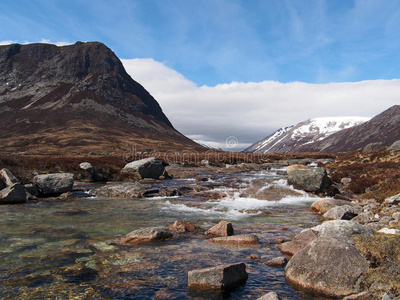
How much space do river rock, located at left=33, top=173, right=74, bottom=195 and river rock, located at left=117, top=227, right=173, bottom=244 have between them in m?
14.9

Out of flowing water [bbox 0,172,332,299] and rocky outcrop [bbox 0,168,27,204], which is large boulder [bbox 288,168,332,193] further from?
rocky outcrop [bbox 0,168,27,204]

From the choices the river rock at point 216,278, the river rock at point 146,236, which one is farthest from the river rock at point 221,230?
the river rock at point 216,278

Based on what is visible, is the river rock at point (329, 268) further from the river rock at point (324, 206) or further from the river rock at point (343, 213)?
the river rock at point (324, 206)

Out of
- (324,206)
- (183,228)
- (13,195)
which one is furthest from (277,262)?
(13,195)

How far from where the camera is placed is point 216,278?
21.1 ft

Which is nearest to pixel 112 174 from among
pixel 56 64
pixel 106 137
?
pixel 106 137

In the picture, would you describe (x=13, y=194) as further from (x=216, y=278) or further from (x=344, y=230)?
(x=344, y=230)

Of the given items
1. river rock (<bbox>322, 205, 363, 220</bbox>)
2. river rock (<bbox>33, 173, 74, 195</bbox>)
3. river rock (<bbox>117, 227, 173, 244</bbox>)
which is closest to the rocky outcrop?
river rock (<bbox>33, 173, 74, 195</bbox>)

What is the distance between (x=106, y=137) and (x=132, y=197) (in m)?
113

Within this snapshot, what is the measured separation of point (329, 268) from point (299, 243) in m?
2.74

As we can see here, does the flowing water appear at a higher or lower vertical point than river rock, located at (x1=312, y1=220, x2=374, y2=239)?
lower

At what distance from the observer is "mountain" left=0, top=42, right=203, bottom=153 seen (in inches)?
4798

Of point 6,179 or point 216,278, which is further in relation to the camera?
point 6,179

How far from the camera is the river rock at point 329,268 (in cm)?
608
